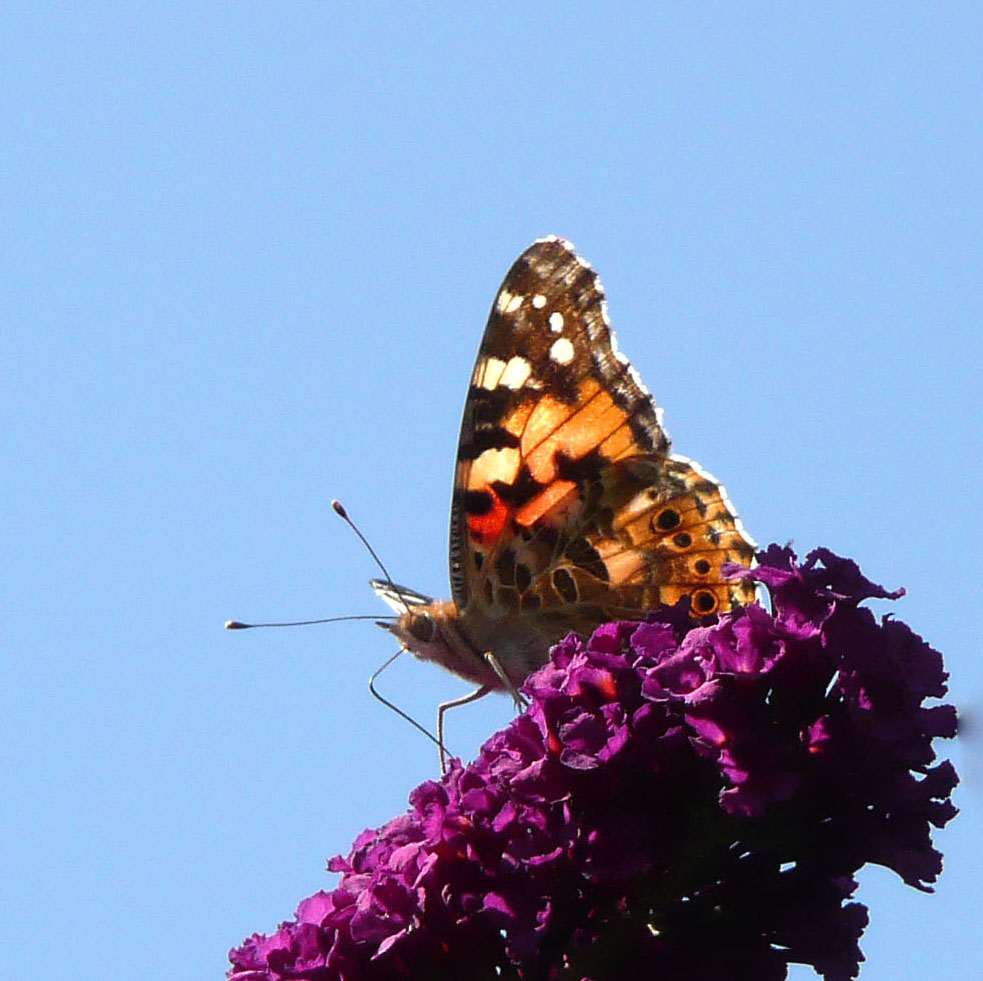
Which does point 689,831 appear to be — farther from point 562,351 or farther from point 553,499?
point 562,351

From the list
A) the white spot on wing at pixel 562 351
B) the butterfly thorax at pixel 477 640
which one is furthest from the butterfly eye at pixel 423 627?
the white spot on wing at pixel 562 351

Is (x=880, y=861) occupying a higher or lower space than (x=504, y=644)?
lower

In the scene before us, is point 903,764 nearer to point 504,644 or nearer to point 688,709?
point 688,709

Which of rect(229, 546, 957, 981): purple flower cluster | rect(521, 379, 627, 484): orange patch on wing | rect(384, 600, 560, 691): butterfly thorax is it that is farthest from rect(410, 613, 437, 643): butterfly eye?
rect(229, 546, 957, 981): purple flower cluster

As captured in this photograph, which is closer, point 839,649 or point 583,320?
point 839,649

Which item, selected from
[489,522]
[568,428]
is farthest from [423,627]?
[568,428]

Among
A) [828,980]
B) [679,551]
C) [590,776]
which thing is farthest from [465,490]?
[828,980]

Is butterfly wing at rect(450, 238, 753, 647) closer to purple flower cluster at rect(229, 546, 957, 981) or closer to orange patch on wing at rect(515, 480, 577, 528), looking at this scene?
orange patch on wing at rect(515, 480, 577, 528)
